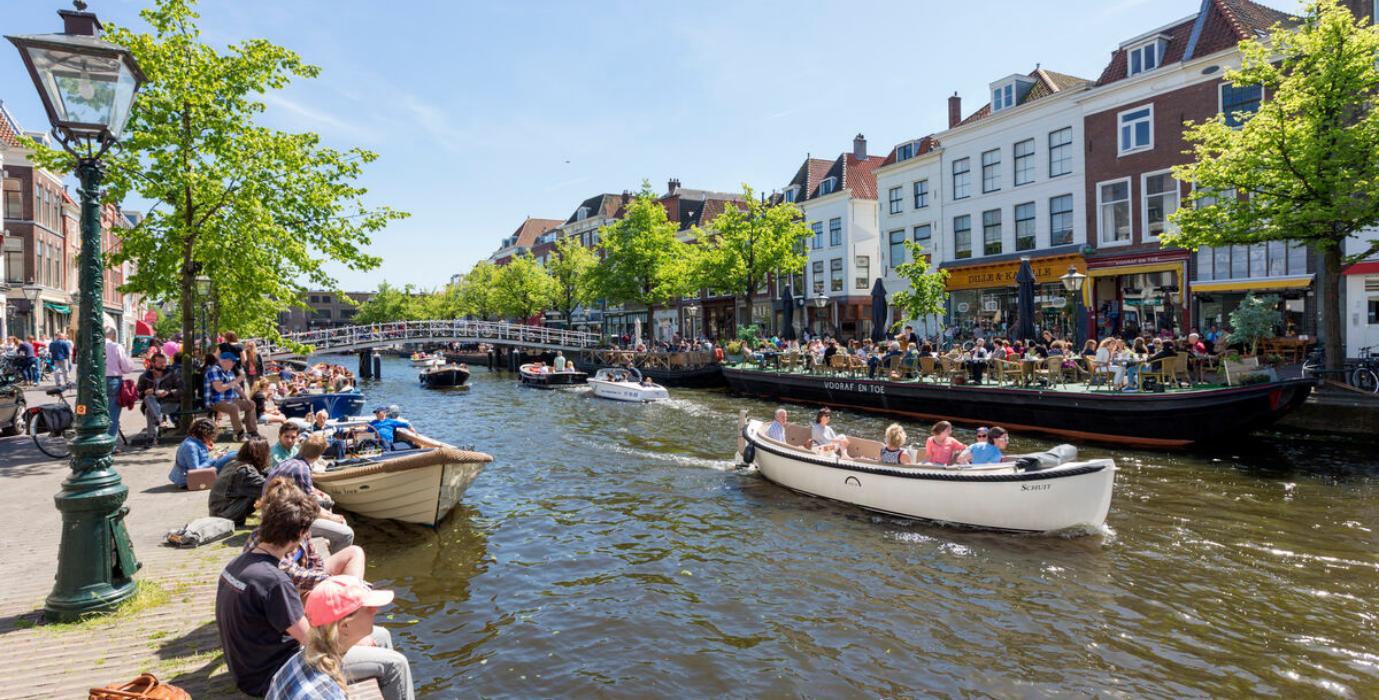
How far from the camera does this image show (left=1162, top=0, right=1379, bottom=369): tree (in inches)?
628

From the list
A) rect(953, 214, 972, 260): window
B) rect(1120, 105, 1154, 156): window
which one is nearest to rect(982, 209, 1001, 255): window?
rect(953, 214, 972, 260): window

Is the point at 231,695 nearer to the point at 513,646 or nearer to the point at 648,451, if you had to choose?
the point at 513,646

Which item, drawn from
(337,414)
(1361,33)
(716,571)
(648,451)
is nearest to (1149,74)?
(1361,33)

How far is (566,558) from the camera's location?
10180 mm

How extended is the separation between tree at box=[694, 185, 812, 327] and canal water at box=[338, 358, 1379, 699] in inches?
1004

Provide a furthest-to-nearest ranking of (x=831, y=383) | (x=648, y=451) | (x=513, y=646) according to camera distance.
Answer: (x=831, y=383), (x=648, y=451), (x=513, y=646)

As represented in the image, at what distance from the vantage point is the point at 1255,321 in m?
20.4

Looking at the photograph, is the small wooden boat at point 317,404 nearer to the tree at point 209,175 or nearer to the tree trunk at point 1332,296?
the tree at point 209,175

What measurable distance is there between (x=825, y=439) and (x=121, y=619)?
10540 mm

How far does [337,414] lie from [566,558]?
12193 mm

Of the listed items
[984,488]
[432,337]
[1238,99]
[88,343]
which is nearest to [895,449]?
[984,488]

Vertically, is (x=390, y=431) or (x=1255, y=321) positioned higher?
(x=1255, y=321)

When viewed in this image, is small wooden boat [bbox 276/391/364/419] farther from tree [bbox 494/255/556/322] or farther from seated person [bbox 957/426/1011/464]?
tree [bbox 494/255/556/322]

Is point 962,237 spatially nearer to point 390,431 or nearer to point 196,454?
point 390,431
